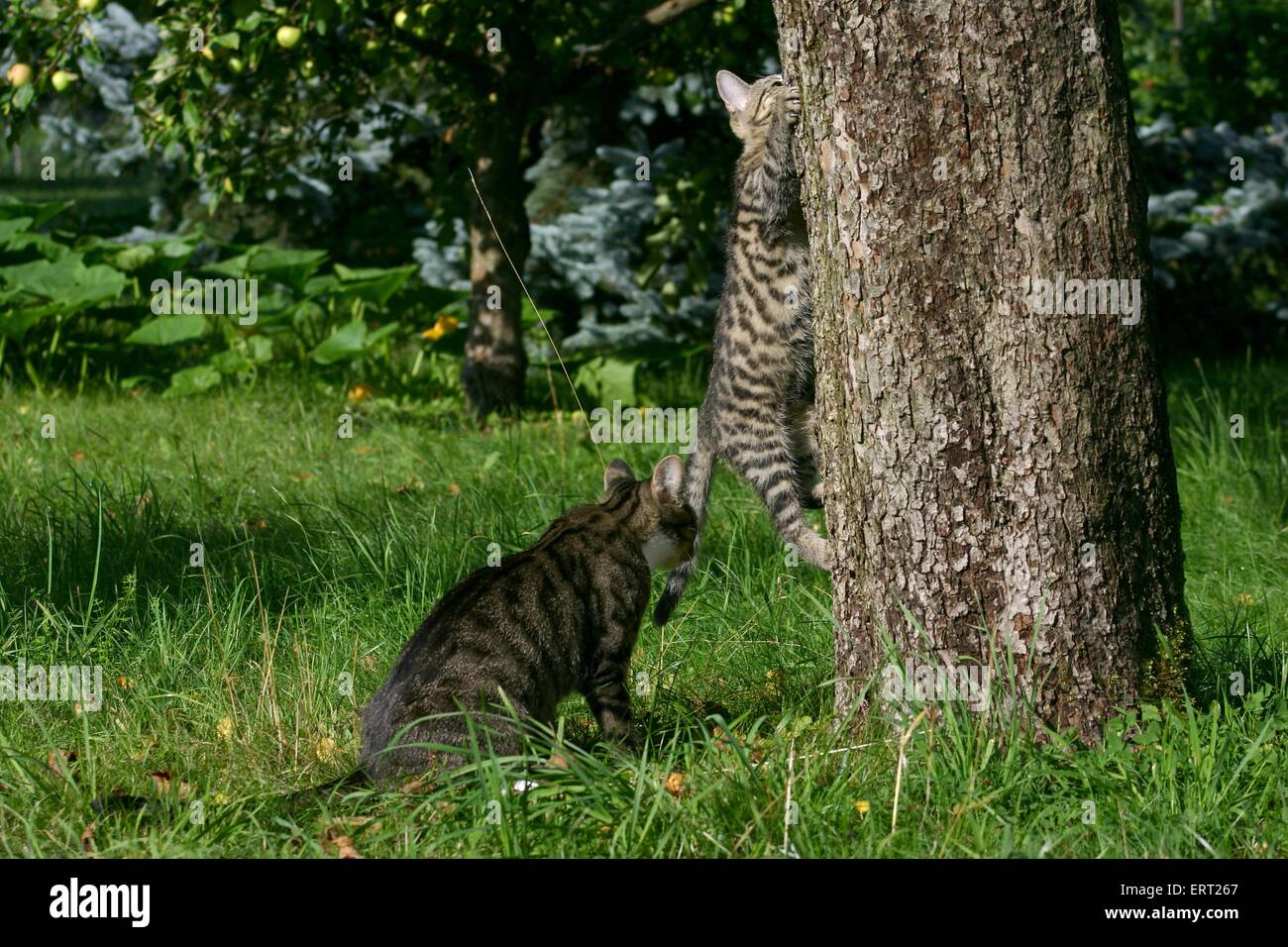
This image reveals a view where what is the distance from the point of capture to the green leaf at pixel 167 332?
9.10 meters

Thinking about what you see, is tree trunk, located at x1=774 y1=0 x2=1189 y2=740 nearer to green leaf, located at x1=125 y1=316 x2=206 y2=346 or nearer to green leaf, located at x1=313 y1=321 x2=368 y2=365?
green leaf, located at x1=313 y1=321 x2=368 y2=365

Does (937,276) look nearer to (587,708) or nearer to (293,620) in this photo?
(587,708)

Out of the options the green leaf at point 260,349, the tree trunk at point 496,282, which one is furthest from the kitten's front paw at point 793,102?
the green leaf at point 260,349

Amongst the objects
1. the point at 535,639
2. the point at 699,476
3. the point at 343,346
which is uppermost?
the point at 343,346

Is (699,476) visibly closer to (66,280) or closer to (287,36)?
(287,36)

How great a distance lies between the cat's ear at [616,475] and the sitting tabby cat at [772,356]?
1.21ft

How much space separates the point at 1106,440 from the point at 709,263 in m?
Result: 6.62

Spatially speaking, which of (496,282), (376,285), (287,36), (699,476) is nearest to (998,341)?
(699,476)

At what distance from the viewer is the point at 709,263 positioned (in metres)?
10.0

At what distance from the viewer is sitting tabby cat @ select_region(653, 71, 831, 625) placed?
5363 millimetres

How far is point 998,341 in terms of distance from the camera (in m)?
3.55

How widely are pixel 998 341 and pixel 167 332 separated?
22.8 feet

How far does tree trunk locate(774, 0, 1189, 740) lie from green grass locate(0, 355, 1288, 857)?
0.84ft
